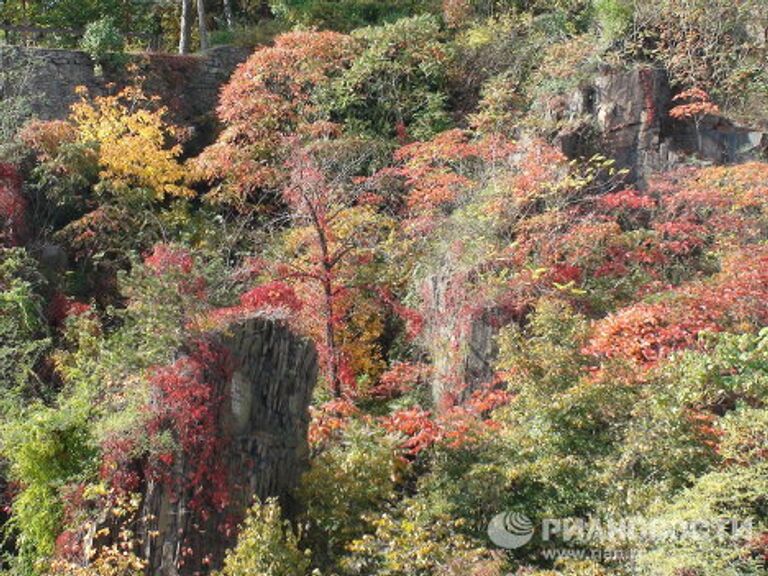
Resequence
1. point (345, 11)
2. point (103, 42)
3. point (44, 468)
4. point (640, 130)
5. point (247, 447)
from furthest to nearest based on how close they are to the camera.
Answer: point (345, 11), point (103, 42), point (640, 130), point (247, 447), point (44, 468)

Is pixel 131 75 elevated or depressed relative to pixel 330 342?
elevated

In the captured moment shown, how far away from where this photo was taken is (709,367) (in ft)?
31.3

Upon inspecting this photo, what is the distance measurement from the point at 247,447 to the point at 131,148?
8.87 meters

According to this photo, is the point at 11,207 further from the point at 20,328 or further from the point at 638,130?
the point at 638,130

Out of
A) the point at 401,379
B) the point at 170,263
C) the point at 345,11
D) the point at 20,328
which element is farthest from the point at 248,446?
the point at 345,11

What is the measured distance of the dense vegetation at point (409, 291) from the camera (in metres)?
9.41

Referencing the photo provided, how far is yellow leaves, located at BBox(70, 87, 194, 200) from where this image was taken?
55.8 ft

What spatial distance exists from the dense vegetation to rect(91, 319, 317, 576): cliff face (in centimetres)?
20

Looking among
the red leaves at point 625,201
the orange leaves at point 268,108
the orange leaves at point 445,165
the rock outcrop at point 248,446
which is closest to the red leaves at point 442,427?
the rock outcrop at point 248,446

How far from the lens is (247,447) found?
1019 cm

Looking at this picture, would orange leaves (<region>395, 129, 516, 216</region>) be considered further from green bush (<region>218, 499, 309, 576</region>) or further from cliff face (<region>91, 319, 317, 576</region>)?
green bush (<region>218, 499, 309, 576</region>)

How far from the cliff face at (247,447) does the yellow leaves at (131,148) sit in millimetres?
7393

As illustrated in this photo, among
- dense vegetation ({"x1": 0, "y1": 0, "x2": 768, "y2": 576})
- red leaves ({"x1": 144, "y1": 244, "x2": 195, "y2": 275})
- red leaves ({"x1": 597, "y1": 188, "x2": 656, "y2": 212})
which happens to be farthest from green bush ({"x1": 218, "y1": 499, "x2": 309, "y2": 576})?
red leaves ({"x1": 597, "y1": 188, "x2": 656, "y2": 212})

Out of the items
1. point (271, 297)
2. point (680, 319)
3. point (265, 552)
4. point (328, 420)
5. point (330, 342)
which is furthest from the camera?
point (330, 342)
